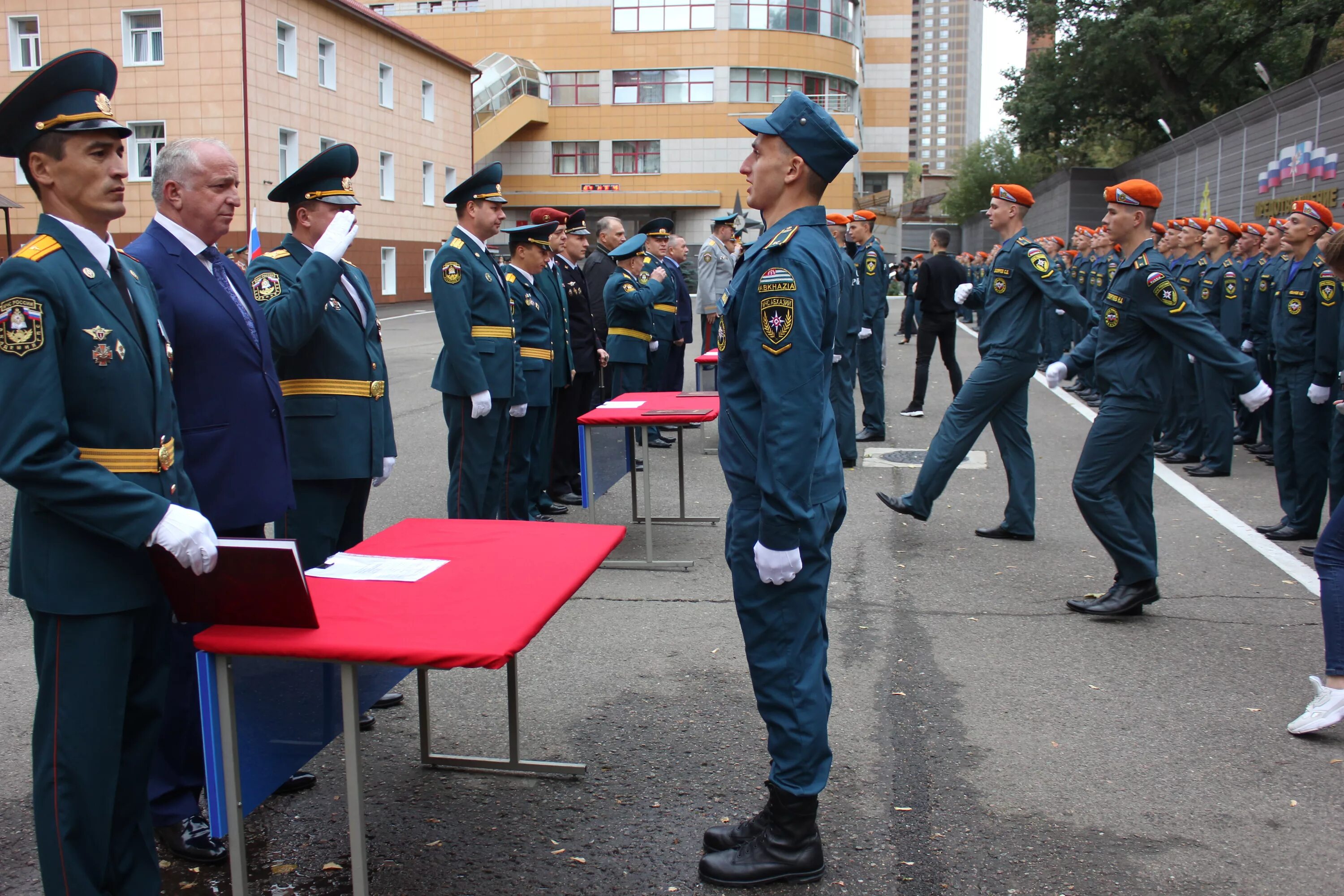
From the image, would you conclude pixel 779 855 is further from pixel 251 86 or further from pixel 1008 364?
pixel 251 86

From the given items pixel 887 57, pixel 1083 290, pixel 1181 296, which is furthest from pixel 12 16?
pixel 887 57

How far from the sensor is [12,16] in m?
31.8

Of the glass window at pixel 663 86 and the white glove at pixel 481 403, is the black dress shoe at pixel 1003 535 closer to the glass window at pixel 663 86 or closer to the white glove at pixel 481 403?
the white glove at pixel 481 403

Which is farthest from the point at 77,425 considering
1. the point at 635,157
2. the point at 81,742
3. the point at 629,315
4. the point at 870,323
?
the point at 635,157

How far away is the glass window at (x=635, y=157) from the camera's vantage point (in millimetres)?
56938

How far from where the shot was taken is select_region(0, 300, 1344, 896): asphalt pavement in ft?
11.0

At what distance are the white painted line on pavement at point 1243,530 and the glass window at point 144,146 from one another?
94.8ft

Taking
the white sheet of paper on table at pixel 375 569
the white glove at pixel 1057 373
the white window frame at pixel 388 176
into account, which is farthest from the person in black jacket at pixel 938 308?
the white window frame at pixel 388 176

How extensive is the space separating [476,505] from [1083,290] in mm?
13621

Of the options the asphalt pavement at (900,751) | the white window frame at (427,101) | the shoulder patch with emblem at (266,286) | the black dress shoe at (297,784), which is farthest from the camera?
the white window frame at (427,101)

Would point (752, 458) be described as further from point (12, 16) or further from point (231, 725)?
point (12, 16)

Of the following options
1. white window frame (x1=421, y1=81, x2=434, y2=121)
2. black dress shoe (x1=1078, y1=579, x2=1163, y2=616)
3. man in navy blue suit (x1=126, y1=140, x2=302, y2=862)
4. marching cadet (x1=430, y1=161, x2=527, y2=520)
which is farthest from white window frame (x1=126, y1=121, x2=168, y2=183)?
black dress shoe (x1=1078, y1=579, x2=1163, y2=616)

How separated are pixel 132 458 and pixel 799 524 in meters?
1.70

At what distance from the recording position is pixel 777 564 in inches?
121
